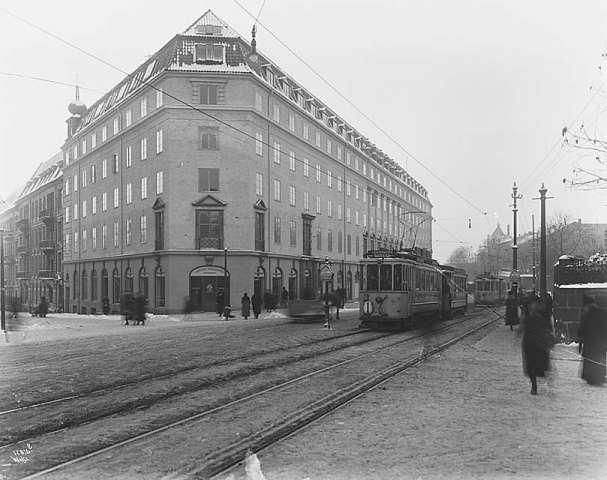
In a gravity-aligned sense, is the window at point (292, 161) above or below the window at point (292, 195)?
above

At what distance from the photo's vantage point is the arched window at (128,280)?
46.7 m

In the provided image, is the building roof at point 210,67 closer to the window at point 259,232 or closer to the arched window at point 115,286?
the window at point 259,232

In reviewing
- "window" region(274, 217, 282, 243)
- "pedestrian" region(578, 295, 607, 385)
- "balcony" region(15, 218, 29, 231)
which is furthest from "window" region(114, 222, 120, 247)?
"pedestrian" region(578, 295, 607, 385)

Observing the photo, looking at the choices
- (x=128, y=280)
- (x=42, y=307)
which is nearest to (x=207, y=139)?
(x=128, y=280)

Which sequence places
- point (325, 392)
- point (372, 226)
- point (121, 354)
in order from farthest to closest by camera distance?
1. point (372, 226)
2. point (121, 354)
3. point (325, 392)

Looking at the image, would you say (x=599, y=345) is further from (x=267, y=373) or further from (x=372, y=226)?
(x=372, y=226)

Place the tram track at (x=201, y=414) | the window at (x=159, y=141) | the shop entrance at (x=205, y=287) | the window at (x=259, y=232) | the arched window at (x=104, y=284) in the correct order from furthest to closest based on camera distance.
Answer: the arched window at (x=104, y=284) < the window at (x=259, y=232) < the window at (x=159, y=141) < the shop entrance at (x=205, y=287) < the tram track at (x=201, y=414)

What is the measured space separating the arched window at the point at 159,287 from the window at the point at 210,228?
3491 mm

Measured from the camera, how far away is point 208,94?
42.1 m

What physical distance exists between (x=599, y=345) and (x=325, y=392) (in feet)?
16.9

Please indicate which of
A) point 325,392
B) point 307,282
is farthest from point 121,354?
point 307,282

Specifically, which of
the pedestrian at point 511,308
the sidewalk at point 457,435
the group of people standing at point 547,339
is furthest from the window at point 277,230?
the group of people standing at point 547,339

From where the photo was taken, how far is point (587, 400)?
396 inches

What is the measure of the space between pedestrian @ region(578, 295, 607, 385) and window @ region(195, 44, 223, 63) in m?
35.0
